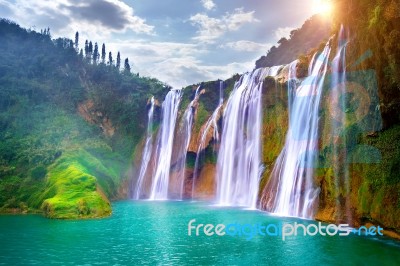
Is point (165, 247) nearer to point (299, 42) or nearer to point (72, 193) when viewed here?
point (72, 193)

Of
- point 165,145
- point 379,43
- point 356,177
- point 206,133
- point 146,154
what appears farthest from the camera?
point 146,154

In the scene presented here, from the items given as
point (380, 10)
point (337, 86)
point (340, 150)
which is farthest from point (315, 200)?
point (380, 10)

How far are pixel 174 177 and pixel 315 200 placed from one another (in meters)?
22.7

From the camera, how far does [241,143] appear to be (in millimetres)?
35500

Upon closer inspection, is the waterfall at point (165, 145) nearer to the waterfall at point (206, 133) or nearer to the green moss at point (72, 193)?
the waterfall at point (206, 133)

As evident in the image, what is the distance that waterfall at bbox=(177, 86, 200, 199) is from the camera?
41.3 meters

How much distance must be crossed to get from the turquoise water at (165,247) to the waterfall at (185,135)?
19.8 metres

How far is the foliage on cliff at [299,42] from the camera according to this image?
57969 millimetres

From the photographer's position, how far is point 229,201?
3384 centimetres

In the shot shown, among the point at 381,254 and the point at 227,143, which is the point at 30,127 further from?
the point at 381,254

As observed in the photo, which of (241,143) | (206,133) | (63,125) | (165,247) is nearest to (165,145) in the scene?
(206,133)

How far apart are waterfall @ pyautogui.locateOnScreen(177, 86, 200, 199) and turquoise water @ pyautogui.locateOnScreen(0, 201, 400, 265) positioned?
1976cm

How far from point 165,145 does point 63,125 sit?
42.0ft

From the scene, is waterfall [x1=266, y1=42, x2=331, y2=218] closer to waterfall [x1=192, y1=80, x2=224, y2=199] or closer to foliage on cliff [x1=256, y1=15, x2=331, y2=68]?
waterfall [x1=192, y1=80, x2=224, y2=199]
